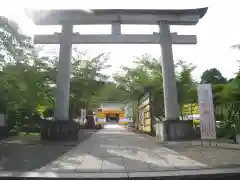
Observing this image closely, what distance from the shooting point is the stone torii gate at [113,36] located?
34.0 ft

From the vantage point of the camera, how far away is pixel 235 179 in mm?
4164

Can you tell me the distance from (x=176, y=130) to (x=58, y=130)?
17.8ft

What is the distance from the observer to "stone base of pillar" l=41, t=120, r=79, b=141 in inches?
398

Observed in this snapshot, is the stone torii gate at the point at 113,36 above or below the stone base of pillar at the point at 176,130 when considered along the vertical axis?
above

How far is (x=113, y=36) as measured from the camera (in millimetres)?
10602

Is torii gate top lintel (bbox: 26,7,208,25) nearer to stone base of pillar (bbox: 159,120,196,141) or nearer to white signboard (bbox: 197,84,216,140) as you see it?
white signboard (bbox: 197,84,216,140)

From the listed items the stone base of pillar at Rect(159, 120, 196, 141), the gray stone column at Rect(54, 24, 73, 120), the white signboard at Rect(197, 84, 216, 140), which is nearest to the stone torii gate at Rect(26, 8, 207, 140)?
the gray stone column at Rect(54, 24, 73, 120)

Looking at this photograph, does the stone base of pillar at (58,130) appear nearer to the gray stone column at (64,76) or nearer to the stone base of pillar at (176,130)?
the gray stone column at (64,76)

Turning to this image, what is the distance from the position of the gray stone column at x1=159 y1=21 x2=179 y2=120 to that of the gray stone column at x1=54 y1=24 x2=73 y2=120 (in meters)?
4.60

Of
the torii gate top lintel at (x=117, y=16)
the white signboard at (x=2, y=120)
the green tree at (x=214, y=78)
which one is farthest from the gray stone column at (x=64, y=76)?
the green tree at (x=214, y=78)

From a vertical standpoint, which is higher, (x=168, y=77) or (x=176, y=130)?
(x=168, y=77)

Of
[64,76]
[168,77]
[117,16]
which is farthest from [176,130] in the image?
[117,16]

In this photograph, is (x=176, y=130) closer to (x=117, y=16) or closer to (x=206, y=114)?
(x=206, y=114)

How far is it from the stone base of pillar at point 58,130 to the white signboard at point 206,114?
5.72m
